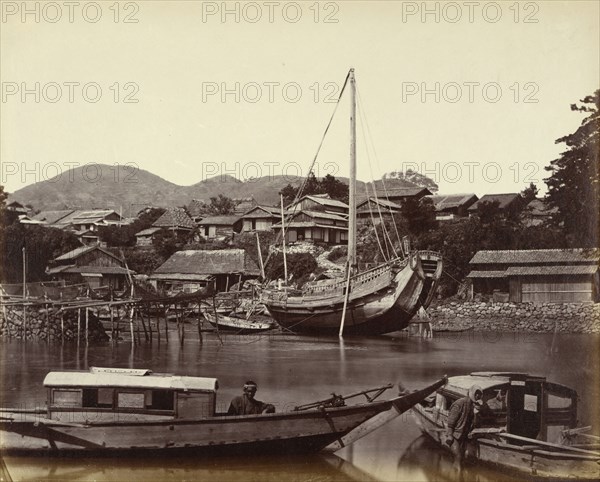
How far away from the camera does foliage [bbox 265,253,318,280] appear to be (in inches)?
794

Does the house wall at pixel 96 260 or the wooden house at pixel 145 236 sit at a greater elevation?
the wooden house at pixel 145 236

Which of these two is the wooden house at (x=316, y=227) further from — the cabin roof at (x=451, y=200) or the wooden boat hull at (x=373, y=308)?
the cabin roof at (x=451, y=200)

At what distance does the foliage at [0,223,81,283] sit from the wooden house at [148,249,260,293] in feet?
9.49

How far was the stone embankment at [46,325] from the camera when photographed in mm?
16609

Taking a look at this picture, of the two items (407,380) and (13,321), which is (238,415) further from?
(13,321)

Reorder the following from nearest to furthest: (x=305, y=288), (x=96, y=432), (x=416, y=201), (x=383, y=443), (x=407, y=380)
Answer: (x=96, y=432) → (x=383, y=443) → (x=407, y=380) → (x=416, y=201) → (x=305, y=288)

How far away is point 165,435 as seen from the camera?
8.68 metres

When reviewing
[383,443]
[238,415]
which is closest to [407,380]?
[383,443]

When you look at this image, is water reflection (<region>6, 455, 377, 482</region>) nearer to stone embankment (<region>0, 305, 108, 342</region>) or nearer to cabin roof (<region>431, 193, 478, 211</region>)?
cabin roof (<region>431, 193, 478, 211</region>)

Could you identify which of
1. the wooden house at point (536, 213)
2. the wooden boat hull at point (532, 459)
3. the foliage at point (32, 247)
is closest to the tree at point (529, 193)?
the wooden house at point (536, 213)

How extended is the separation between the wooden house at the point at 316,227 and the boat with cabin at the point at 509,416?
36.5 feet

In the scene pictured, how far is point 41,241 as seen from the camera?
42.6 feet

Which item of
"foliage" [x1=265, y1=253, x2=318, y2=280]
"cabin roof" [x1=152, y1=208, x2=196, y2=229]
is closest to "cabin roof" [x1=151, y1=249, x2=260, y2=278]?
"cabin roof" [x1=152, y1=208, x2=196, y2=229]

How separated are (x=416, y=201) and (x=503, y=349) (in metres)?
4.53
